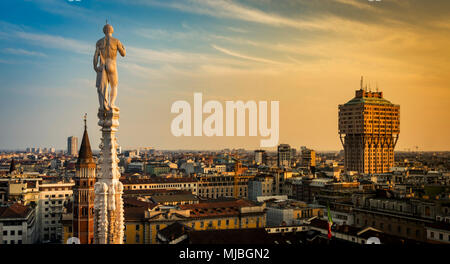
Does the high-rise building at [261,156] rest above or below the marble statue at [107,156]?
below

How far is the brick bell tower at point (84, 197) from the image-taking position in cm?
1738

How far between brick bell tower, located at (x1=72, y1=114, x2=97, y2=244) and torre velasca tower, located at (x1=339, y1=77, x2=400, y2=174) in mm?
34564

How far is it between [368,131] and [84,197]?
119ft

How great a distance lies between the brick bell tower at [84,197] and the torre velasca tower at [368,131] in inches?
1361

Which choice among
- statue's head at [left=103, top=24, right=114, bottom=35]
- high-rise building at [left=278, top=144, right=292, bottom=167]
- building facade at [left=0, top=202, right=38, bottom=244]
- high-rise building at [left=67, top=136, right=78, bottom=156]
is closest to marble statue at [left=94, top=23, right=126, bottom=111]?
statue's head at [left=103, top=24, right=114, bottom=35]

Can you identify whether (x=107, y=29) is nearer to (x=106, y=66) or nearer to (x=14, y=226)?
(x=106, y=66)

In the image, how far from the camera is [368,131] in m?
48.7

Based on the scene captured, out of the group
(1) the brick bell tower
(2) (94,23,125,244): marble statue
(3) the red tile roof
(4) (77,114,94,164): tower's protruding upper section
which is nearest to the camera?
(2) (94,23,125,244): marble statue

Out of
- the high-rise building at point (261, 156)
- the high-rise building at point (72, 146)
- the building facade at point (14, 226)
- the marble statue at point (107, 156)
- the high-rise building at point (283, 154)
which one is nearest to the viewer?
the marble statue at point (107, 156)

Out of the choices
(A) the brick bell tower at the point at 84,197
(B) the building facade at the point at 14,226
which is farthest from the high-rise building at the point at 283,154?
(A) the brick bell tower at the point at 84,197

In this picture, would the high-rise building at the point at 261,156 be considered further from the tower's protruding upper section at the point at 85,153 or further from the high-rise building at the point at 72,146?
the tower's protruding upper section at the point at 85,153

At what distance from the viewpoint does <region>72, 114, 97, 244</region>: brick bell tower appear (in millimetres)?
17375

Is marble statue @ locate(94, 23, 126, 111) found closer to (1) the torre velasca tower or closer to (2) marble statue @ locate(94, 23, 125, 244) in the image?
(2) marble statue @ locate(94, 23, 125, 244)
